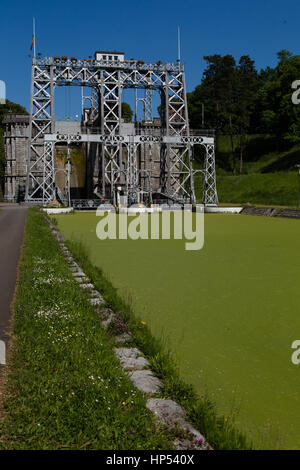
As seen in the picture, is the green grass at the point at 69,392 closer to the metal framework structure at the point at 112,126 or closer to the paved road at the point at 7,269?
the paved road at the point at 7,269

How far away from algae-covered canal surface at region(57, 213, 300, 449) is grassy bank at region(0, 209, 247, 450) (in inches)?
15.7

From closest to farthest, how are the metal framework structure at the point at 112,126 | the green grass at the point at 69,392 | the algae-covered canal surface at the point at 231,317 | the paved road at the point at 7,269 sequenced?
the green grass at the point at 69,392, the algae-covered canal surface at the point at 231,317, the paved road at the point at 7,269, the metal framework structure at the point at 112,126

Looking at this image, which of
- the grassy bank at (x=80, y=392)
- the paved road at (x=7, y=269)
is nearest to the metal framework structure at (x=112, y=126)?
the paved road at (x=7, y=269)

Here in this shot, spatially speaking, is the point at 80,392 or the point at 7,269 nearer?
the point at 80,392

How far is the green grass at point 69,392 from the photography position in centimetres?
312

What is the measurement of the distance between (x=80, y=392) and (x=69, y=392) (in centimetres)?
10

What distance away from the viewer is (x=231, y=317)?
6.61 metres

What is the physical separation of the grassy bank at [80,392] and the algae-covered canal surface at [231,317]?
399 mm

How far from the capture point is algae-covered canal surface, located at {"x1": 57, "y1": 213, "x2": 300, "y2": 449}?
13.1 feet

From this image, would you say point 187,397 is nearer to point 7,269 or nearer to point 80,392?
point 80,392

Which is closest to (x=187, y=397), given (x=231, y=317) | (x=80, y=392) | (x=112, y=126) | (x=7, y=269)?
(x=80, y=392)

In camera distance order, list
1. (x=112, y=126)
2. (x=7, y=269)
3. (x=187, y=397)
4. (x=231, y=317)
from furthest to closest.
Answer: (x=112, y=126) → (x=7, y=269) → (x=231, y=317) → (x=187, y=397)

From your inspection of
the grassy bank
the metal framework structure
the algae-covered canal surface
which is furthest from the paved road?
the metal framework structure
